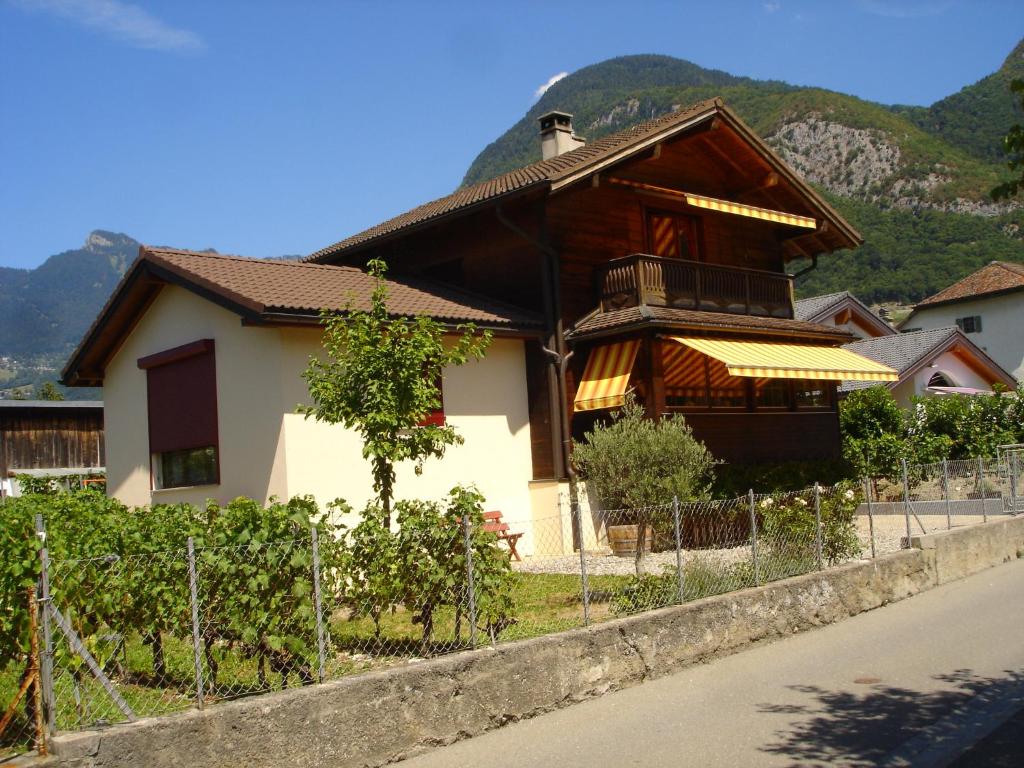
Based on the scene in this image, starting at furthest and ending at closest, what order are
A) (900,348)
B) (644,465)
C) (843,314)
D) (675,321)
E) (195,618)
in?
(843,314) < (900,348) < (675,321) < (644,465) < (195,618)

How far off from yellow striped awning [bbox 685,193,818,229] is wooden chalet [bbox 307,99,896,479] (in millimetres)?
40

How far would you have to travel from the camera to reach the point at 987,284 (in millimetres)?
48031

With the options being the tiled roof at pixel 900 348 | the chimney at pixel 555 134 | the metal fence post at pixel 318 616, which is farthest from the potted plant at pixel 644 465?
the tiled roof at pixel 900 348

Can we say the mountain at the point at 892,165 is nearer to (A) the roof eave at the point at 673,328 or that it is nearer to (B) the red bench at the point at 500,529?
(A) the roof eave at the point at 673,328

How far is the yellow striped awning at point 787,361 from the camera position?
15.8m

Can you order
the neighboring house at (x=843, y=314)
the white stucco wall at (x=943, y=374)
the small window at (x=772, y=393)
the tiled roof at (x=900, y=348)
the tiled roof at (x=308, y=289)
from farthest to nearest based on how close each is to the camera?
the neighboring house at (x=843, y=314) < the white stucco wall at (x=943, y=374) < the tiled roof at (x=900, y=348) < the small window at (x=772, y=393) < the tiled roof at (x=308, y=289)

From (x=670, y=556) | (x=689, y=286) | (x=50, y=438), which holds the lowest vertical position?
(x=670, y=556)

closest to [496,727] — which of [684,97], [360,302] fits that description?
[360,302]

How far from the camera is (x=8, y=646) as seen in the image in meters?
5.71

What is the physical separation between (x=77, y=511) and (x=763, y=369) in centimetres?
1018

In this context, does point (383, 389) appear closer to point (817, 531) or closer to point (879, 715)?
point (879, 715)

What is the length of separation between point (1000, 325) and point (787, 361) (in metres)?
35.7

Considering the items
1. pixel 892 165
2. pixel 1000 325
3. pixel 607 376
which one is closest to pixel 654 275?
pixel 607 376

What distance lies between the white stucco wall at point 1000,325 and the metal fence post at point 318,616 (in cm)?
4488
